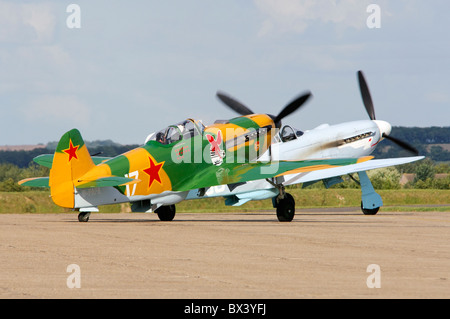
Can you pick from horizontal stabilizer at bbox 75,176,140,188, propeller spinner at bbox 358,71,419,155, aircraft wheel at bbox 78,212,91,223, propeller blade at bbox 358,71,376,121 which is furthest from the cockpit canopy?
propeller blade at bbox 358,71,376,121

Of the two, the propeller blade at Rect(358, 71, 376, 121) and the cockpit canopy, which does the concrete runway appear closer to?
the cockpit canopy

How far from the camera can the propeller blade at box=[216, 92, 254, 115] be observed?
30781 millimetres

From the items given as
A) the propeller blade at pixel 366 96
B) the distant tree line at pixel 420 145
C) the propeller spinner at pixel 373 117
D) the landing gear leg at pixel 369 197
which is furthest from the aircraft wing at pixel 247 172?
the distant tree line at pixel 420 145

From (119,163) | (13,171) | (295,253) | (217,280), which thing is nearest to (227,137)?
(119,163)

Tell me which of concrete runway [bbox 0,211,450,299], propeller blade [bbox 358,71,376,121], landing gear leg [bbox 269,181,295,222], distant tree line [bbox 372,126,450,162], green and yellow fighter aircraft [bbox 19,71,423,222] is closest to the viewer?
concrete runway [bbox 0,211,450,299]

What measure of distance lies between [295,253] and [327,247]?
1.44 meters

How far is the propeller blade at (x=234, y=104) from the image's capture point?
30781 millimetres

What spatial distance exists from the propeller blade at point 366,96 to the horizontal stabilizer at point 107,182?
537 inches

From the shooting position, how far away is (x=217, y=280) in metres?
11.1

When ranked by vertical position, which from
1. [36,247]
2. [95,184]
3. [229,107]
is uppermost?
[229,107]

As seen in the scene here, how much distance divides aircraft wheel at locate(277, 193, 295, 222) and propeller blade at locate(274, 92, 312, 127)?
3.32 meters

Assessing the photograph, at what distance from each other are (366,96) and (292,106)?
688cm

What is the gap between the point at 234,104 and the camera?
1226 inches

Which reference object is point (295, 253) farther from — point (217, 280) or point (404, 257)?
point (217, 280)
